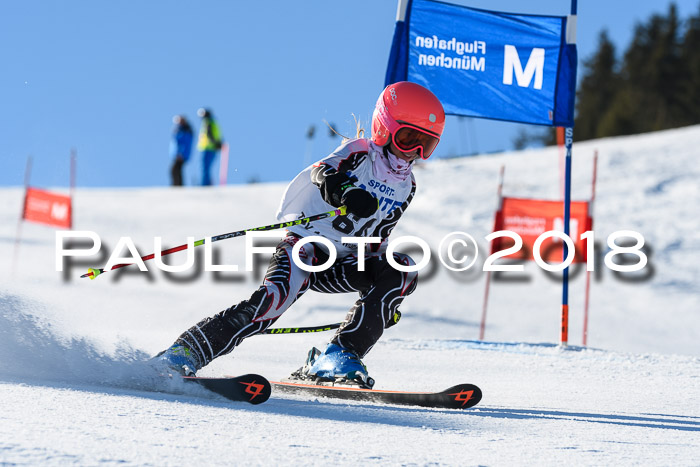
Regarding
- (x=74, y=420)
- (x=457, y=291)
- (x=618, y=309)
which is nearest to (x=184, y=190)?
(x=457, y=291)

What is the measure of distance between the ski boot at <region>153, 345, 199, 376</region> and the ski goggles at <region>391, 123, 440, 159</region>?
118cm

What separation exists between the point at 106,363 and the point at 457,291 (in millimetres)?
8068

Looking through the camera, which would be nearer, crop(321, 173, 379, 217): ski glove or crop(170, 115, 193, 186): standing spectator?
crop(321, 173, 379, 217): ski glove

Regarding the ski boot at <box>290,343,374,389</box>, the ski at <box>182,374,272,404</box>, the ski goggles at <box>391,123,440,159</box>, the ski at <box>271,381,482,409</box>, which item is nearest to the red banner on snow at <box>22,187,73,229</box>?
the ski boot at <box>290,343,374,389</box>

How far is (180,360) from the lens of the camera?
3.15 m

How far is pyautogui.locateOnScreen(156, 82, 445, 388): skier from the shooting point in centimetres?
331

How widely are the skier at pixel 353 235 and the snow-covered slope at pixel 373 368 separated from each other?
1.14 ft

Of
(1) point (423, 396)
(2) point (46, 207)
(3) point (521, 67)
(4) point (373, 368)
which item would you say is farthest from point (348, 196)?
(2) point (46, 207)

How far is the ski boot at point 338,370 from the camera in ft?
11.0

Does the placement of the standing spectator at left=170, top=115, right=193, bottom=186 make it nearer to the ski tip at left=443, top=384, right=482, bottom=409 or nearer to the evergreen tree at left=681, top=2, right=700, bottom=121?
the ski tip at left=443, top=384, right=482, bottom=409

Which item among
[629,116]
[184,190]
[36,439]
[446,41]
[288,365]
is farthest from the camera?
[629,116]

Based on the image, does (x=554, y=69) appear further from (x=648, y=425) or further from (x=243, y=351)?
(x=648, y=425)

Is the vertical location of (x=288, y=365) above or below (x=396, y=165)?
below

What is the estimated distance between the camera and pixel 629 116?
45.6 metres
